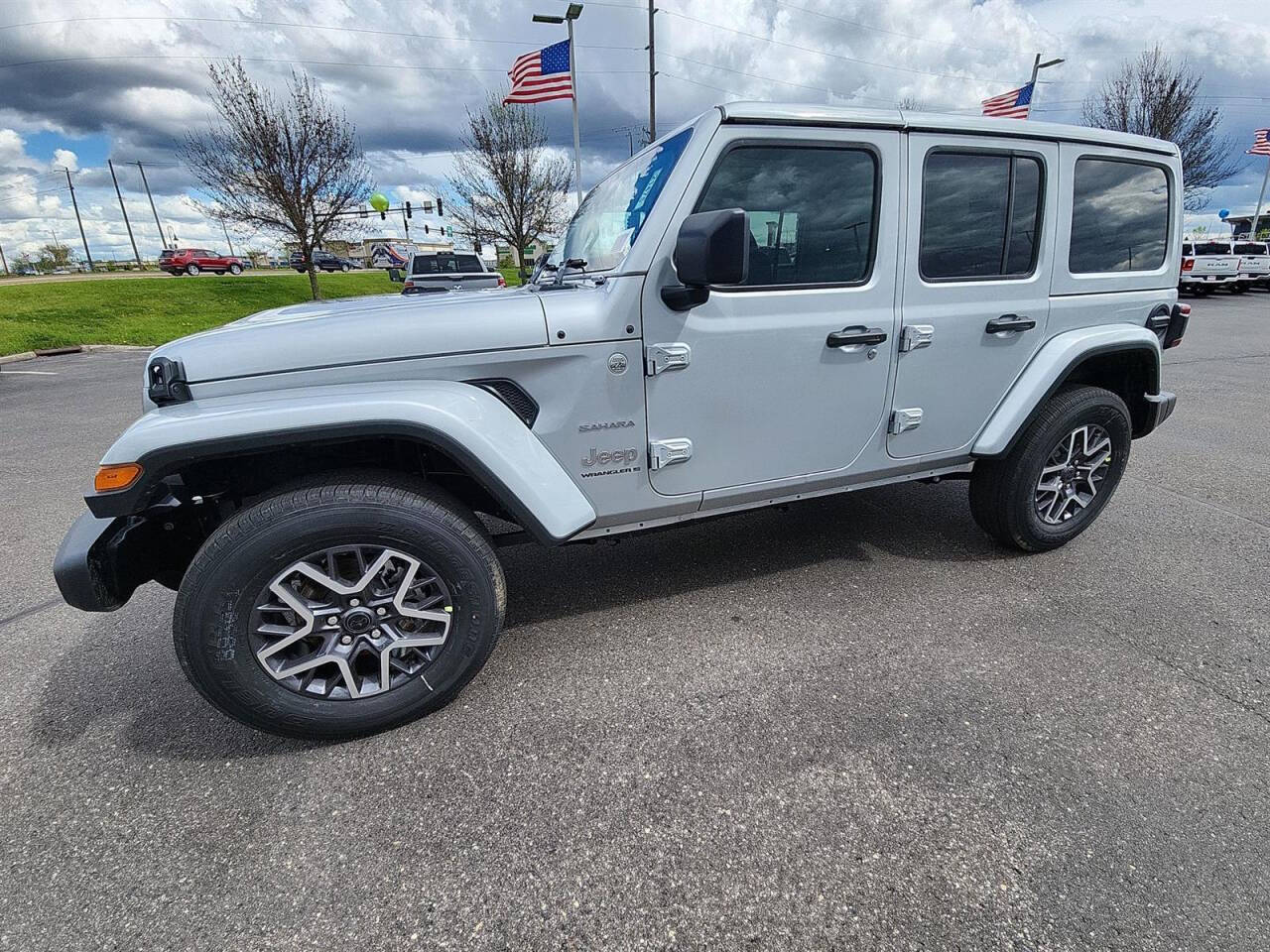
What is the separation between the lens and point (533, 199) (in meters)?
26.4

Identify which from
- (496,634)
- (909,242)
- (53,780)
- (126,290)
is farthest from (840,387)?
(126,290)

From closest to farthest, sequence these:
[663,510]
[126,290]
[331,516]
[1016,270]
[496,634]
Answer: [331,516], [496,634], [663,510], [1016,270], [126,290]

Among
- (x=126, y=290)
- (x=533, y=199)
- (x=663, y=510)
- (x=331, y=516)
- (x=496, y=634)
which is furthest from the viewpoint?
(x=533, y=199)

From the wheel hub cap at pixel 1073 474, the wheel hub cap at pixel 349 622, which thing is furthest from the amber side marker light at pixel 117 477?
the wheel hub cap at pixel 1073 474

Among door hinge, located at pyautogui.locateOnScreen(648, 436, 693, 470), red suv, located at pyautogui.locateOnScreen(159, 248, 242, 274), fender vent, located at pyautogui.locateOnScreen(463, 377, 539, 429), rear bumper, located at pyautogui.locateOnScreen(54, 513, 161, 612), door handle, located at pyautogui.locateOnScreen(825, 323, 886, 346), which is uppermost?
red suv, located at pyautogui.locateOnScreen(159, 248, 242, 274)

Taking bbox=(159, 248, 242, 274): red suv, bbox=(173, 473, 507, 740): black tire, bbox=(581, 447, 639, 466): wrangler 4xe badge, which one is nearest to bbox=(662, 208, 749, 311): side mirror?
bbox=(581, 447, 639, 466): wrangler 4xe badge

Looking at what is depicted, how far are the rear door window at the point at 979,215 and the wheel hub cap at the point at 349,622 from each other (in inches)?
92.4

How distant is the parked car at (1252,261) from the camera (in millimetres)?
22359

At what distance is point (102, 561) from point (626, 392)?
1750 mm

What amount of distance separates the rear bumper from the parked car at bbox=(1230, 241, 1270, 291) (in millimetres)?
30497

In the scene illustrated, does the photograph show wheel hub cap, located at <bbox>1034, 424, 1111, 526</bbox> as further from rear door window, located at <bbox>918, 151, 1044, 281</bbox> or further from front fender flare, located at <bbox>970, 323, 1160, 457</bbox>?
rear door window, located at <bbox>918, 151, 1044, 281</bbox>

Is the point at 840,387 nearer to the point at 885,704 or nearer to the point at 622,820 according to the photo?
the point at 885,704

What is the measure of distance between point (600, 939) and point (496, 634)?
99cm

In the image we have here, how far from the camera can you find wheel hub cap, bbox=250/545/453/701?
2.04 metres
